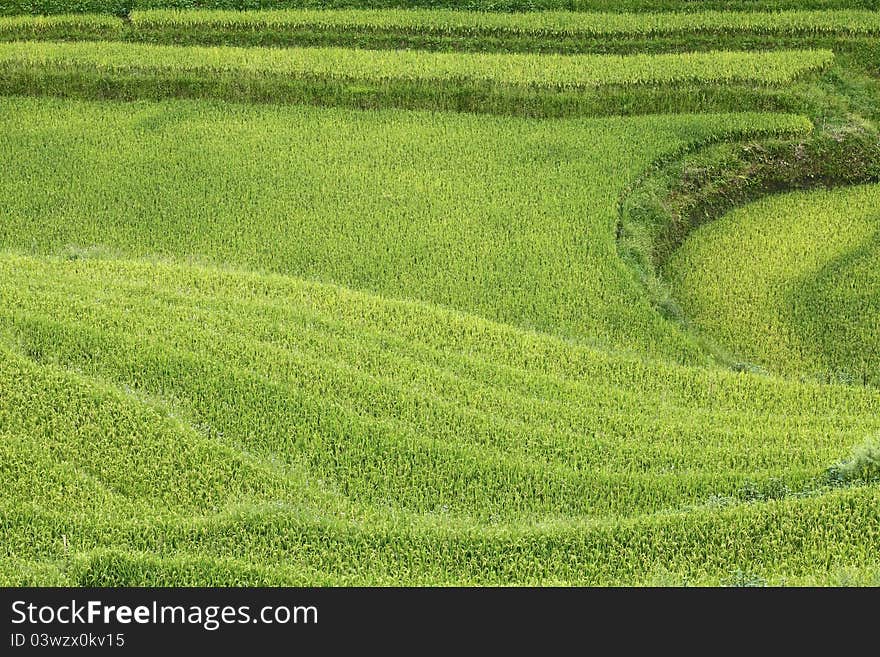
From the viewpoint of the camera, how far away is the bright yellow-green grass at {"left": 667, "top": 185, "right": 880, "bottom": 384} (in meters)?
12.5

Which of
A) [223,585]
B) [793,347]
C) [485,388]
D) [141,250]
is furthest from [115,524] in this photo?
[793,347]

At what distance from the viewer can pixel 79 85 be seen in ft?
57.4

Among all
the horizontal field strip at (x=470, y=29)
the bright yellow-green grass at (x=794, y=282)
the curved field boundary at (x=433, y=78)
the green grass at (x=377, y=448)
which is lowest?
the green grass at (x=377, y=448)

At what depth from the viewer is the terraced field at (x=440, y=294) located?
7.86 meters

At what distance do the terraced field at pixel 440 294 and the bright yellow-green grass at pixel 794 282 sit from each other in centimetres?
5

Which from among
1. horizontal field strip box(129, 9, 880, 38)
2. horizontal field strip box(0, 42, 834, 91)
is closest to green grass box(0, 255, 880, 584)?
horizontal field strip box(0, 42, 834, 91)

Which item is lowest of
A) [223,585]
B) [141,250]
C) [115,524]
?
[223,585]

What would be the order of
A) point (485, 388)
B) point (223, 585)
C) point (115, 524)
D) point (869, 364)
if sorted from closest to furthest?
1. point (223, 585)
2. point (115, 524)
3. point (485, 388)
4. point (869, 364)

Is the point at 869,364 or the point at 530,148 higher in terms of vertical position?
the point at 530,148

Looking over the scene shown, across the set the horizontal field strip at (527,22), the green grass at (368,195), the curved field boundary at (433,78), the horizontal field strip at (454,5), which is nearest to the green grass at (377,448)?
the green grass at (368,195)

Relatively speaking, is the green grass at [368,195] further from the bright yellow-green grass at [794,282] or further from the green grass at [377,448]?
the green grass at [377,448]

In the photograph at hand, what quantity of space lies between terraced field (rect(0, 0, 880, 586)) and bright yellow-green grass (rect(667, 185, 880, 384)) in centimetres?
5

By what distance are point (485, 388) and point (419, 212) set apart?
4.88 m

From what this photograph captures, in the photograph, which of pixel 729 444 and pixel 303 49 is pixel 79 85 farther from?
pixel 729 444
